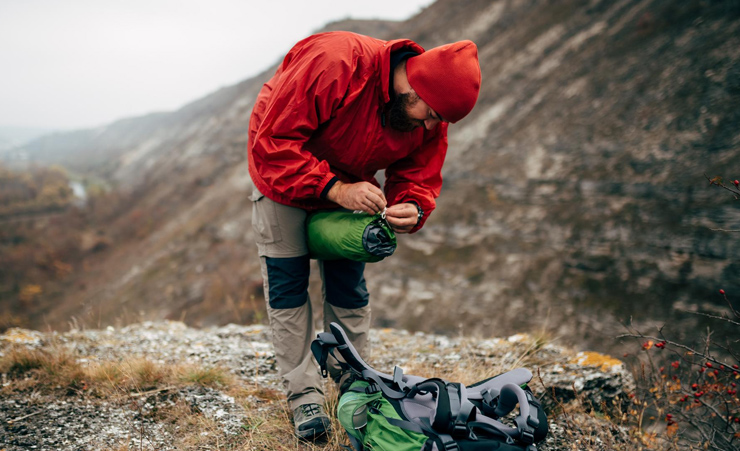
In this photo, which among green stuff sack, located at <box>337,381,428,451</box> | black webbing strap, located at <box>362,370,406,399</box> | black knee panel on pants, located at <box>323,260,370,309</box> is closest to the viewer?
green stuff sack, located at <box>337,381,428,451</box>

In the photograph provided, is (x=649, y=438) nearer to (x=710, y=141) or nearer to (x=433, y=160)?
(x=433, y=160)

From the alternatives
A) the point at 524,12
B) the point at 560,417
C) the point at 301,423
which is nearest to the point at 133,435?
the point at 301,423

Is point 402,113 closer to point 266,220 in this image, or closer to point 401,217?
point 401,217

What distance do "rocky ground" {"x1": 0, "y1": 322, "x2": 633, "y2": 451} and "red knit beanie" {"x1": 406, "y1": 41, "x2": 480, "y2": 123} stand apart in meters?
1.86

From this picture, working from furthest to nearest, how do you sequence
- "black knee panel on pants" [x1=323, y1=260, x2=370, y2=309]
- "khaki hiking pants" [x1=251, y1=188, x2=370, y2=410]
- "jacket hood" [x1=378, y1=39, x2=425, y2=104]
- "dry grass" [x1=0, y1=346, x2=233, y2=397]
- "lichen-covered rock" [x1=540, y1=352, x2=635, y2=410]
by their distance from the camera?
1. "lichen-covered rock" [x1=540, y1=352, x2=635, y2=410]
2. "dry grass" [x1=0, y1=346, x2=233, y2=397]
3. "black knee panel on pants" [x1=323, y1=260, x2=370, y2=309]
4. "khaki hiking pants" [x1=251, y1=188, x2=370, y2=410]
5. "jacket hood" [x1=378, y1=39, x2=425, y2=104]

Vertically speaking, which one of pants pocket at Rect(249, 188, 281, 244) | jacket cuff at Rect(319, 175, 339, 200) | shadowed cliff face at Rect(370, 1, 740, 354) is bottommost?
shadowed cliff face at Rect(370, 1, 740, 354)

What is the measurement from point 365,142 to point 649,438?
8.48 ft

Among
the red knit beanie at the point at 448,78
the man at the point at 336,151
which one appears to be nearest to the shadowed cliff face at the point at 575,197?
the man at the point at 336,151

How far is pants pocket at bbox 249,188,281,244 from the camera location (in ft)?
7.50

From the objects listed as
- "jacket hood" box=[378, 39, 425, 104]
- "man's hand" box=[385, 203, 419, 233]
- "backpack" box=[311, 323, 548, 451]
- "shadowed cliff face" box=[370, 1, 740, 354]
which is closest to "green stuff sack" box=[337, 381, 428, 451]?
"backpack" box=[311, 323, 548, 451]

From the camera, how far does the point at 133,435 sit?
7.41 ft

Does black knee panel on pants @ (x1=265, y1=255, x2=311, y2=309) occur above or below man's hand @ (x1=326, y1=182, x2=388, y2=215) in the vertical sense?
below

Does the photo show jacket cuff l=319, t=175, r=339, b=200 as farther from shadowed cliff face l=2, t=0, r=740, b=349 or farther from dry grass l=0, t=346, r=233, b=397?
shadowed cliff face l=2, t=0, r=740, b=349

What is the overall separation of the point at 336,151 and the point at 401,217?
539 millimetres
